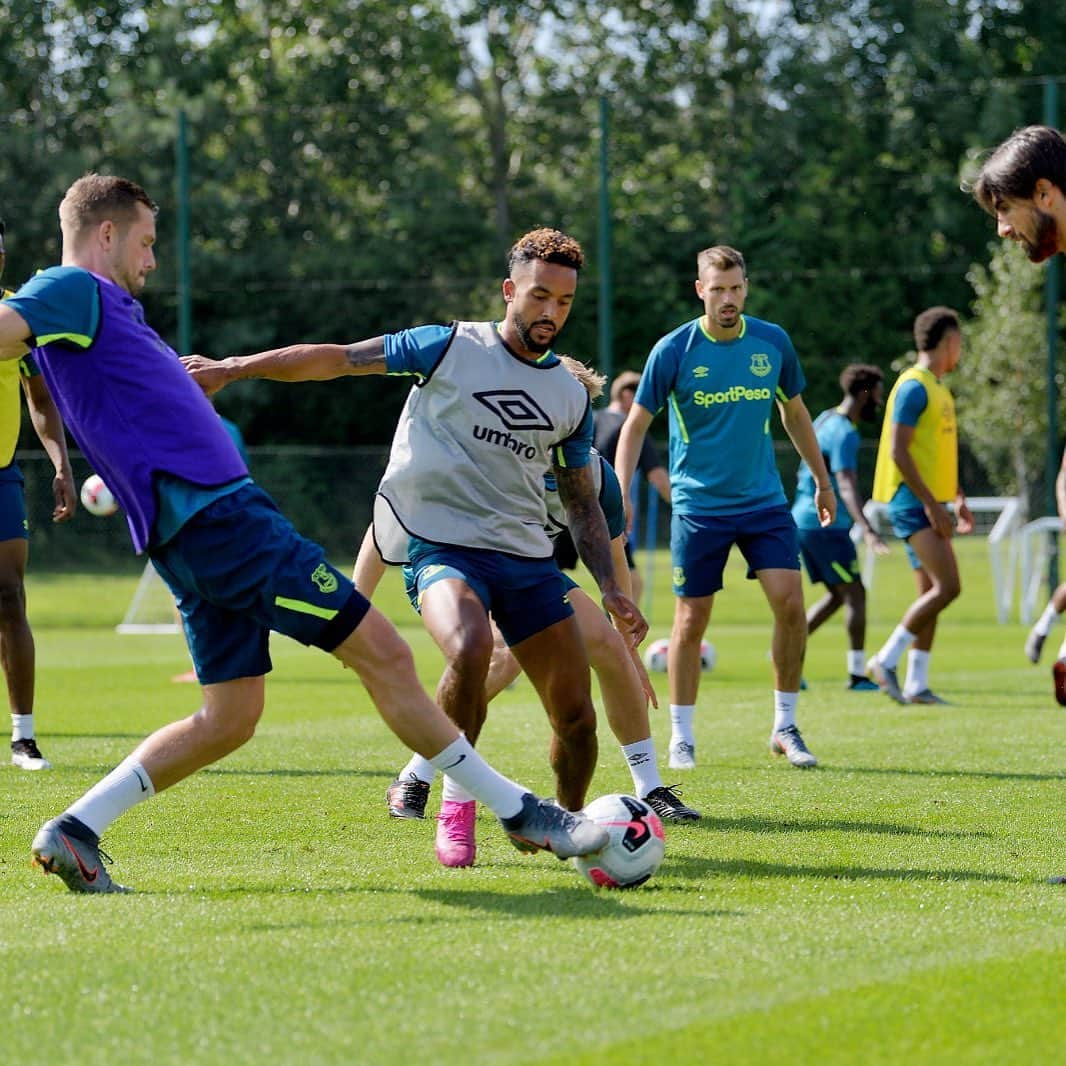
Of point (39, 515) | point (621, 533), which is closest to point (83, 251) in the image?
point (621, 533)

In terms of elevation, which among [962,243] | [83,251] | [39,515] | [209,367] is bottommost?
[39,515]

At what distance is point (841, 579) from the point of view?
13.7 metres

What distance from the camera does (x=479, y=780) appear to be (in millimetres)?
5355

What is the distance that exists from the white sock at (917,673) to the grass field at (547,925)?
2666mm

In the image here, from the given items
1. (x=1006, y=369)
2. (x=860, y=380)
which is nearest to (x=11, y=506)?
(x=860, y=380)

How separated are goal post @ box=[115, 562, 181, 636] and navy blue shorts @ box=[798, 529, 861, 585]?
10227 millimetres

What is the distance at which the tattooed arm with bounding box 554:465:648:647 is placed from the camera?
6.23m

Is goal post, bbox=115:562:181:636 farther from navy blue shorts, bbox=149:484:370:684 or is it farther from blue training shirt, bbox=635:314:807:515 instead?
navy blue shorts, bbox=149:484:370:684

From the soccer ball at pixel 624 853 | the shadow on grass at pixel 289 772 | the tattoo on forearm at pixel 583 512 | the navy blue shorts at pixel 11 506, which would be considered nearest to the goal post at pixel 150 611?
the navy blue shorts at pixel 11 506

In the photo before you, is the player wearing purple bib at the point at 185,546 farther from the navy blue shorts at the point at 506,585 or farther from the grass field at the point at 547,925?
the navy blue shorts at the point at 506,585

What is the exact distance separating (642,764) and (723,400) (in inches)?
101

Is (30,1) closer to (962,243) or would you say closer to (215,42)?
(215,42)

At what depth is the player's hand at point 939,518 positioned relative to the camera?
1149cm

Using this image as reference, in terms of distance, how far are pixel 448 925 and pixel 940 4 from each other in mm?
44945
